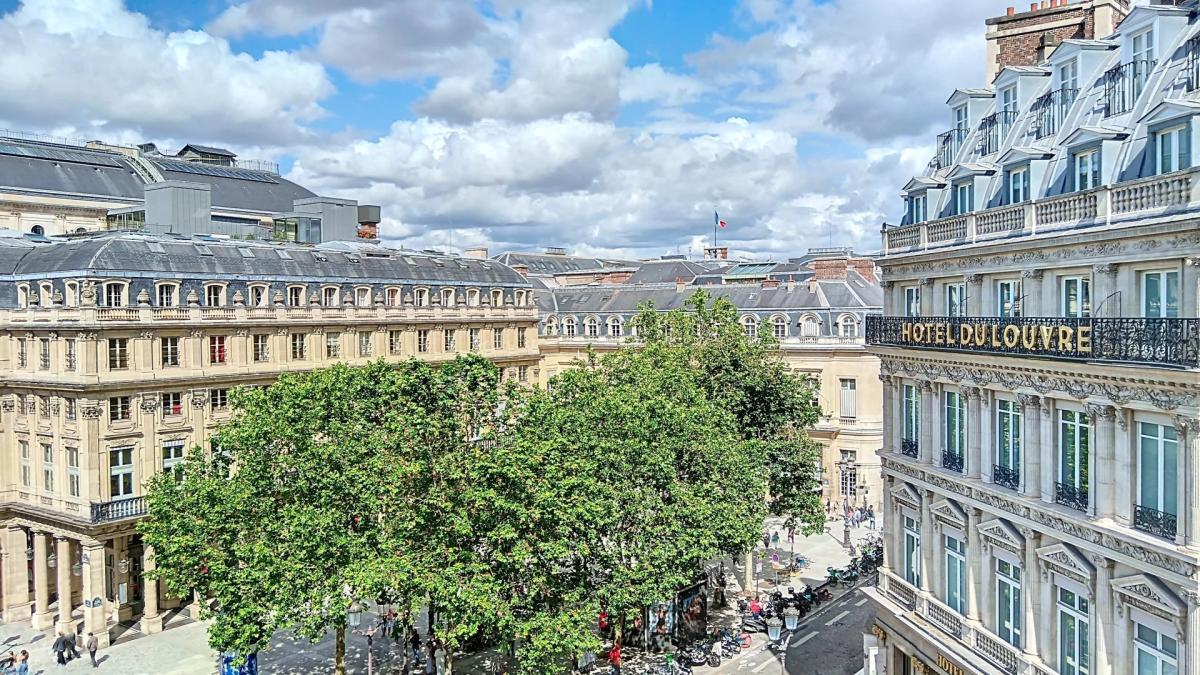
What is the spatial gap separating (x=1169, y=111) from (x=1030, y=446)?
8837 millimetres

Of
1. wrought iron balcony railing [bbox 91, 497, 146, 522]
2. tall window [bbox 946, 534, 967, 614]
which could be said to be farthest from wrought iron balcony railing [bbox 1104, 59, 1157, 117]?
wrought iron balcony railing [bbox 91, 497, 146, 522]

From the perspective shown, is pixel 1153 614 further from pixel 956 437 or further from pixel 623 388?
pixel 623 388

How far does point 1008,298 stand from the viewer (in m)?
26.4

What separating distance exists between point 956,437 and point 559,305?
198 ft

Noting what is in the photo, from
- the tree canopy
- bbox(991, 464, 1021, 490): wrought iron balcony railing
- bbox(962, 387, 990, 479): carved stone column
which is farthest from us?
the tree canopy

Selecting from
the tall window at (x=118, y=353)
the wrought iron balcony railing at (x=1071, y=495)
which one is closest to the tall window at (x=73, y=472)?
the tall window at (x=118, y=353)

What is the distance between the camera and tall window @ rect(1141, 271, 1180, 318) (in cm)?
2031

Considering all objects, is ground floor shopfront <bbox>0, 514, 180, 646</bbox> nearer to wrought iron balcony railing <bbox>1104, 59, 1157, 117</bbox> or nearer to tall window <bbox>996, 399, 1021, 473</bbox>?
tall window <bbox>996, 399, 1021, 473</bbox>

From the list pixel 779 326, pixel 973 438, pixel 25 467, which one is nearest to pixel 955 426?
pixel 973 438

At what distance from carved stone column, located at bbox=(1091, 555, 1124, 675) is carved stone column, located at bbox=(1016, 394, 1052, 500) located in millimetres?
2742

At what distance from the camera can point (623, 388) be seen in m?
41.9

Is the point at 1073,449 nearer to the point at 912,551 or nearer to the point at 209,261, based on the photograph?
the point at 912,551

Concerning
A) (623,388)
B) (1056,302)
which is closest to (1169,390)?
(1056,302)

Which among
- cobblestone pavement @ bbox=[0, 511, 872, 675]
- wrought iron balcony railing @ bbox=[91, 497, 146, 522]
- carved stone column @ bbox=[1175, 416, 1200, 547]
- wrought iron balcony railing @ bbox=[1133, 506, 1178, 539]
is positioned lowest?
cobblestone pavement @ bbox=[0, 511, 872, 675]
